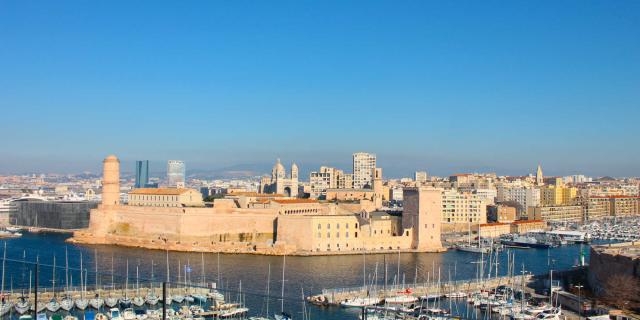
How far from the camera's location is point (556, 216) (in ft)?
152

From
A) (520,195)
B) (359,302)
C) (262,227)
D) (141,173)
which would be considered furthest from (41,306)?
(141,173)

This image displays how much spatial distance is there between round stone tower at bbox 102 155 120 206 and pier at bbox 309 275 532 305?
54.0ft

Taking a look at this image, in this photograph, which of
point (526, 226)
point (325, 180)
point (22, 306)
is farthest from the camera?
point (325, 180)

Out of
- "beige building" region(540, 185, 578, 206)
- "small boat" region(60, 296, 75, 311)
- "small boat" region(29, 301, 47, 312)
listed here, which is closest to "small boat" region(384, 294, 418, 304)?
"small boat" region(60, 296, 75, 311)

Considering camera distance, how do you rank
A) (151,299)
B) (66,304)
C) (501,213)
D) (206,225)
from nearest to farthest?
(66,304) < (151,299) < (206,225) < (501,213)

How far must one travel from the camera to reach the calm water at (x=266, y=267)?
17.7m

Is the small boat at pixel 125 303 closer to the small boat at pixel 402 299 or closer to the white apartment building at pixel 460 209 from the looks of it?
the small boat at pixel 402 299

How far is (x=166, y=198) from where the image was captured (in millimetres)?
31875

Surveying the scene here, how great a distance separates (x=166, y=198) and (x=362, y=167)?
27747 mm

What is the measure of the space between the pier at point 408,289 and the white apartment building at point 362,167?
37909mm

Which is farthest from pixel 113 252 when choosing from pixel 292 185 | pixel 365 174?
pixel 365 174

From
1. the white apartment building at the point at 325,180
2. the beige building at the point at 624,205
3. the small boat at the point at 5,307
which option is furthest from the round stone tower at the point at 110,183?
the beige building at the point at 624,205

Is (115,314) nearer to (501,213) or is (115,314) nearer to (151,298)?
(151,298)

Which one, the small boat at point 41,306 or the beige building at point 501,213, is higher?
the beige building at point 501,213
